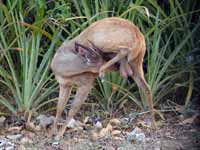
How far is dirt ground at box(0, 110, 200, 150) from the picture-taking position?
18.8 ft

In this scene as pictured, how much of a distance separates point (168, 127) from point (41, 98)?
1.15m

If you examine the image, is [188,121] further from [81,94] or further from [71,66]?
[71,66]

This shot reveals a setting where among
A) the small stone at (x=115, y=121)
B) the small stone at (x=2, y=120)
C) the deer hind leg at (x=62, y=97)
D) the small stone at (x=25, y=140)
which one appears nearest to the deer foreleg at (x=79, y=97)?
the deer hind leg at (x=62, y=97)

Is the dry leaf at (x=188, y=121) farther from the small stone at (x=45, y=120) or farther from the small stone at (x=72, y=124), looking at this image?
the small stone at (x=45, y=120)

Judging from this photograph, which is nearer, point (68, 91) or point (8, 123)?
point (68, 91)

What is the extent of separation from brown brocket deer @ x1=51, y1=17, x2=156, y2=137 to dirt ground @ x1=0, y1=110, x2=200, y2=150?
17 cm

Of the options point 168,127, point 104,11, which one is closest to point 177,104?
point 168,127

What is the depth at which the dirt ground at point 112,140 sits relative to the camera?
5730 millimetres

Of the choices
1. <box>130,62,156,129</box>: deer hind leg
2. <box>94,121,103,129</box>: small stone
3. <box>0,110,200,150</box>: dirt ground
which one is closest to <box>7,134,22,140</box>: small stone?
<box>0,110,200,150</box>: dirt ground

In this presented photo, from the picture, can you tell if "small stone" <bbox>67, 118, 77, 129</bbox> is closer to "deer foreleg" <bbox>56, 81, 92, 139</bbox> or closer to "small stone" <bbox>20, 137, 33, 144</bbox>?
"deer foreleg" <bbox>56, 81, 92, 139</bbox>

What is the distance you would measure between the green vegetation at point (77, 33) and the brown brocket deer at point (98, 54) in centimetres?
70

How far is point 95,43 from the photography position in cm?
549

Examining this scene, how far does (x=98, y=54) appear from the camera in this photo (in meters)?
5.51

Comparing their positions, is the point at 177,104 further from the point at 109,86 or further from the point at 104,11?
the point at 104,11
